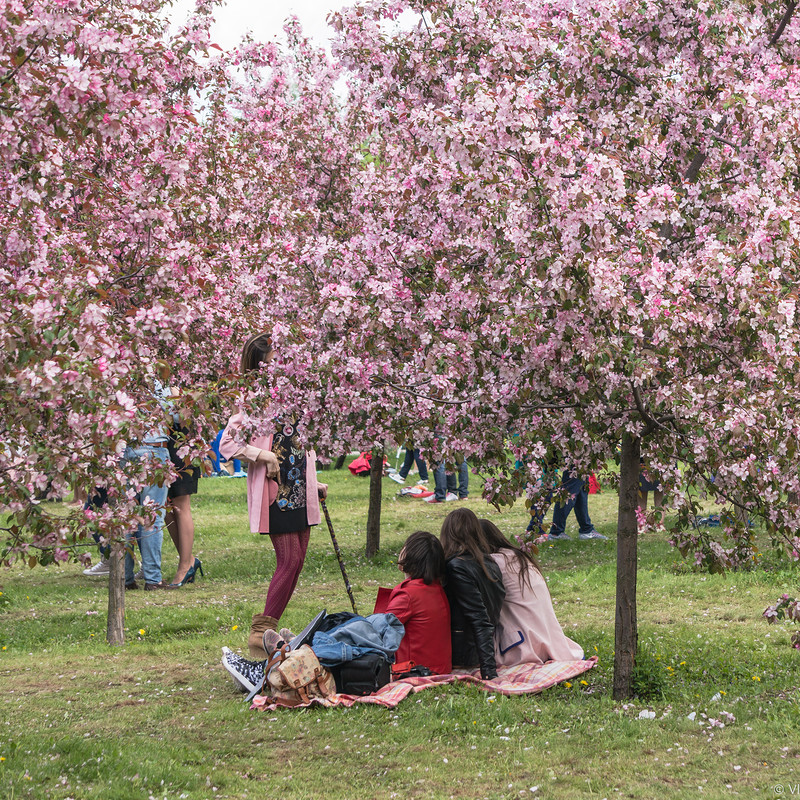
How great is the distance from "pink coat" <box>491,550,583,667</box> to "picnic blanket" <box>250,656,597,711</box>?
11cm

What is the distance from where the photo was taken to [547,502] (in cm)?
721

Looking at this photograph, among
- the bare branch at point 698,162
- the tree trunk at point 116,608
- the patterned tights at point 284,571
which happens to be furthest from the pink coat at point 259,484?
the bare branch at point 698,162

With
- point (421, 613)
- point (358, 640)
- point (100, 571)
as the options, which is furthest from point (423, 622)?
point (100, 571)

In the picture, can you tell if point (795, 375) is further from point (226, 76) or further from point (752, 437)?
point (226, 76)

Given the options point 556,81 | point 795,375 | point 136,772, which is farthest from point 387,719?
point 556,81

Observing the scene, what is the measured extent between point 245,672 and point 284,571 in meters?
0.87

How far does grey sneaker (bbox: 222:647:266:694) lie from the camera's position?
7148 millimetres

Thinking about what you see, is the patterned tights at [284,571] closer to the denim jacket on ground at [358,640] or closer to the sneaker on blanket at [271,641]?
the sneaker on blanket at [271,641]

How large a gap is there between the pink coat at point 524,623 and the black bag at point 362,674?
1.14 meters

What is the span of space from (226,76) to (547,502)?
6.85 m

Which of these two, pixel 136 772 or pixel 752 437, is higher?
pixel 752 437

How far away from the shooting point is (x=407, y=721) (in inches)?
250

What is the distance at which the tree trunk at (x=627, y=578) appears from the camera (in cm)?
681

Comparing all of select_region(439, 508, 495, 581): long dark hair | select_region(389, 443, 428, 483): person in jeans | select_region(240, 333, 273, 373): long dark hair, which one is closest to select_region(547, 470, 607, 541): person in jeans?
select_region(439, 508, 495, 581): long dark hair
